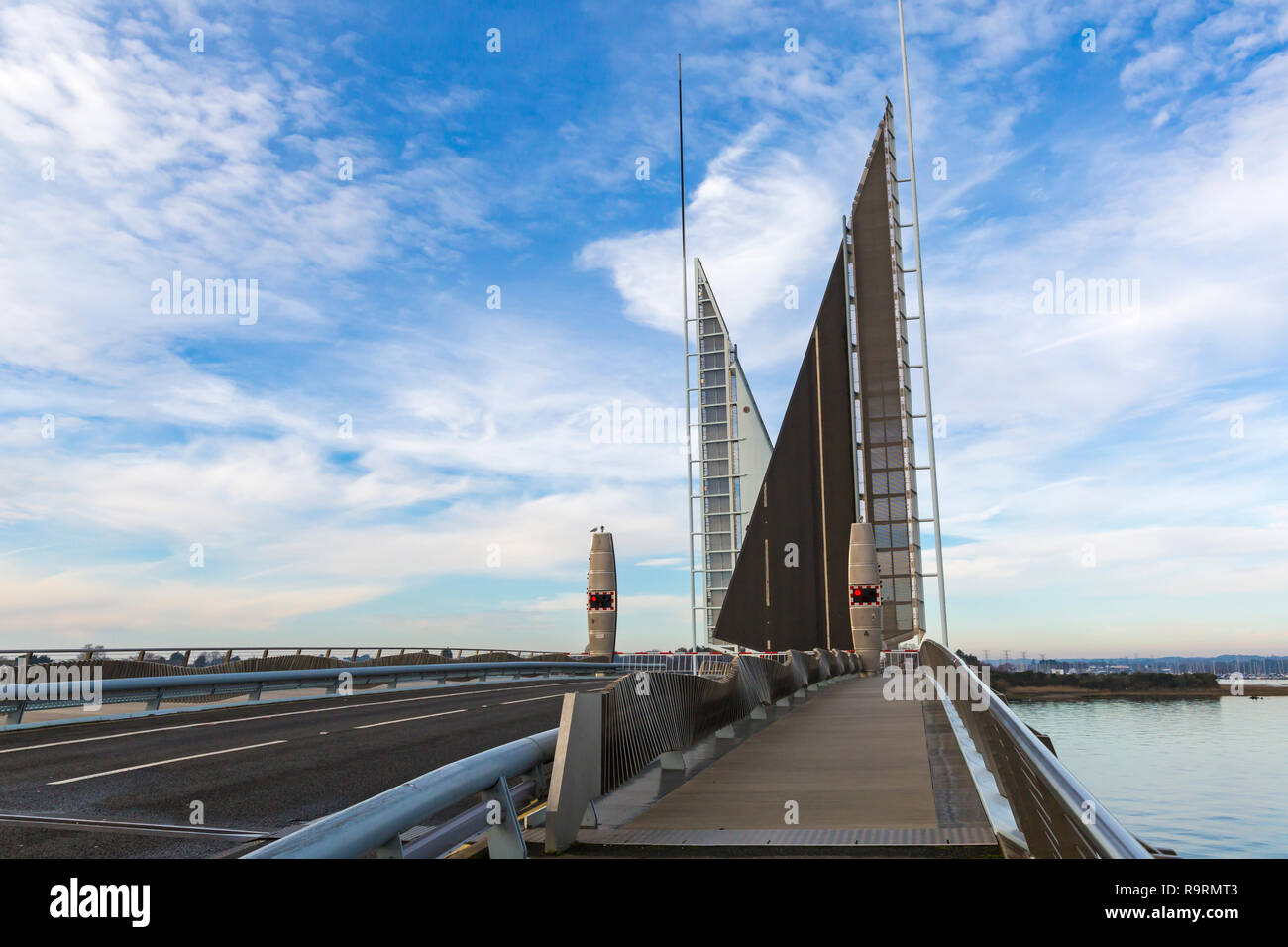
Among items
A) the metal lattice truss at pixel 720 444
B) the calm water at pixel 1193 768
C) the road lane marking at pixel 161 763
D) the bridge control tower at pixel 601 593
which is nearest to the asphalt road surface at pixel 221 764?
the road lane marking at pixel 161 763

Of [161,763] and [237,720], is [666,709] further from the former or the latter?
[237,720]

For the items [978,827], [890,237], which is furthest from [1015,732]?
[890,237]

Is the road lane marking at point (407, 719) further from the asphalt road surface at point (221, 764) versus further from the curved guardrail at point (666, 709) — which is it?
the curved guardrail at point (666, 709)

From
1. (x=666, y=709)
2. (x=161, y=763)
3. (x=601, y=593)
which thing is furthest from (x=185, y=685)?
(x=601, y=593)

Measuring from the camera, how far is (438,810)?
19.6 feet

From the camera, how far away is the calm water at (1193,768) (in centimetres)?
3619

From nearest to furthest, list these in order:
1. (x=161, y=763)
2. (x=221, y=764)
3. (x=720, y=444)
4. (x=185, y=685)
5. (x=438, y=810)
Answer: (x=438, y=810) → (x=221, y=764) → (x=161, y=763) → (x=185, y=685) → (x=720, y=444)

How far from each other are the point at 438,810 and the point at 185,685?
14.6 metres

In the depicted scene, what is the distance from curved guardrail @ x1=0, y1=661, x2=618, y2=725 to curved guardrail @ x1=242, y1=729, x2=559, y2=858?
12506 mm

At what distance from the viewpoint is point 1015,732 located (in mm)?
4621

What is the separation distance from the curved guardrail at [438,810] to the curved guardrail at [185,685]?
12.5m

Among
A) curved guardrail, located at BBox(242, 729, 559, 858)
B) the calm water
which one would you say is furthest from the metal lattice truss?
curved guardrail, located at BBox(242, 729, 559, 858)

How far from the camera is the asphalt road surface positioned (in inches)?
305

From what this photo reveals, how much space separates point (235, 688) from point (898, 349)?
53.2m
